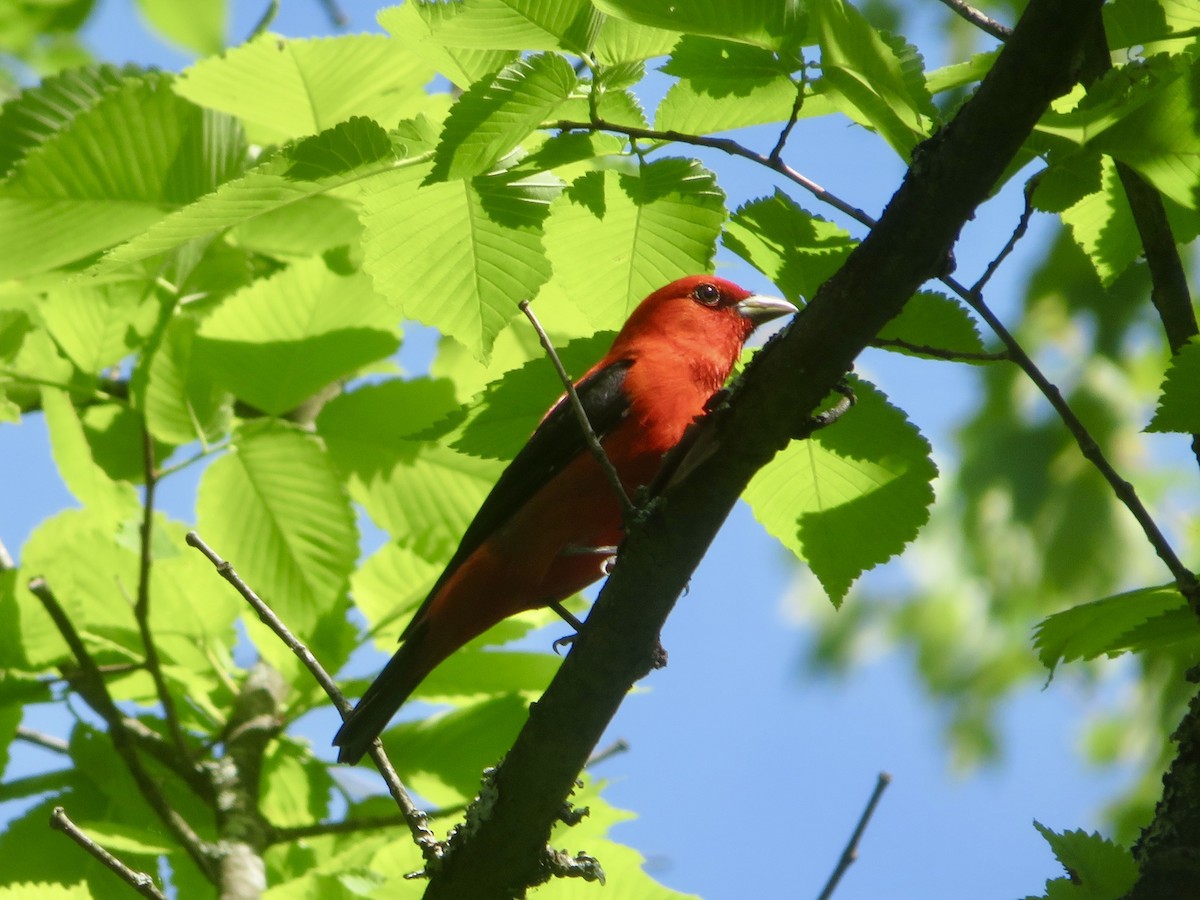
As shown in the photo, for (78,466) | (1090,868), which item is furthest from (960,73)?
(78,466)

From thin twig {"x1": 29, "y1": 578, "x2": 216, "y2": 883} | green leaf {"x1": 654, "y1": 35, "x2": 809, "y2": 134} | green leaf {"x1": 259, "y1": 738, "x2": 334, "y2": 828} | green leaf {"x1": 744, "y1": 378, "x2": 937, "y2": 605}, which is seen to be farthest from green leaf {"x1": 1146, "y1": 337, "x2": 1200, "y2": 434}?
green leaf {"x1": 259, "y1": 738, "x2": 334, "y2": 828}

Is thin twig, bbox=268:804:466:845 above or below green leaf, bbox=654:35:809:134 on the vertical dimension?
below

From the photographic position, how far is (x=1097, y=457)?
6.48 ft

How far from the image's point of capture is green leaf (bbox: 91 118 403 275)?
2.21m

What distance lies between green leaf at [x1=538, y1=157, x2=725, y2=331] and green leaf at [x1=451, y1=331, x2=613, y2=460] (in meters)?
0.14

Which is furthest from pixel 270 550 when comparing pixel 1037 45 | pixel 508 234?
pixel 1037 45

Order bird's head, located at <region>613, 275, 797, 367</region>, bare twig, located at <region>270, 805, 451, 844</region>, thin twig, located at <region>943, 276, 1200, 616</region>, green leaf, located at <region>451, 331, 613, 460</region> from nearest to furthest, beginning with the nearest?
1. thin twig, located at <region>943, 276, 1200, 616</region>
2. green leaf, located at <region>451, 331, 613, 460</region>
3. bare twig, located at <region>270, 805, 451, 844</region>
4. bird's head, located at <region>613, 275, 797, 367</region>

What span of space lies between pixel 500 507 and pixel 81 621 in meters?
1.24

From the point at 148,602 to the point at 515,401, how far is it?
144 centimetres

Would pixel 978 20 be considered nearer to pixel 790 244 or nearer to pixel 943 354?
pixel 790 244

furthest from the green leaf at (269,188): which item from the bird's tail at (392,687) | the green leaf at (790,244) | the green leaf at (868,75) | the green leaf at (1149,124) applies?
the bird's tail at (392,687)

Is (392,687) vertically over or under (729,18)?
under

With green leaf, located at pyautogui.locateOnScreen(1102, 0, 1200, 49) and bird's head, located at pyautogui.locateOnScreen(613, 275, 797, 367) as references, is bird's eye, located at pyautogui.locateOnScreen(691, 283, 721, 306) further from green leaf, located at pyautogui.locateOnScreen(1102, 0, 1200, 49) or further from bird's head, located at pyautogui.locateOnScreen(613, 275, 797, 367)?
green leaf, located at pyautogui.locateOnScreen(1102, 0, 1200, 49)

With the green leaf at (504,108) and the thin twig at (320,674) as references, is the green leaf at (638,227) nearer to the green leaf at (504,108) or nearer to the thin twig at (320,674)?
the green leaf at (504,108)
